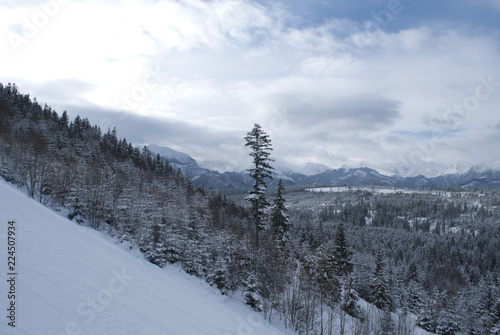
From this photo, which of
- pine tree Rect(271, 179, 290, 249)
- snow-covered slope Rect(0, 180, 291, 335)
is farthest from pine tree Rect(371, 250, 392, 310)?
snow-covered slope Rect(0, 180, 291, 335)

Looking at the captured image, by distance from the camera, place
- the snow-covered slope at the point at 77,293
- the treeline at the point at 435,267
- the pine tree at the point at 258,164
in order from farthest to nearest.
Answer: the treeline at the point at 435,267 < the pine tree at the point at 258,164 < the snow-covered slope at the point at 77,293

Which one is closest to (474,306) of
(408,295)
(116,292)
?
(408,295)

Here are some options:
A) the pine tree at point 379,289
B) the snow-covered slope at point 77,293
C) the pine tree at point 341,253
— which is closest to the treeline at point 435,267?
the pine tree at point 379,289

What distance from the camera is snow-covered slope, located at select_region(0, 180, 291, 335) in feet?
15.9

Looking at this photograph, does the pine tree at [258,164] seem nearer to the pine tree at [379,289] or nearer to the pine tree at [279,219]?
the pine tree at [279,219]

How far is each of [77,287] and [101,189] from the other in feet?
80.9

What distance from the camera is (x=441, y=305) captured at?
42.4 meters

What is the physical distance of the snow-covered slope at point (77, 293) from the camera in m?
4.84

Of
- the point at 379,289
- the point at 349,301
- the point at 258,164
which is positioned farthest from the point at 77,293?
the point at 379,289

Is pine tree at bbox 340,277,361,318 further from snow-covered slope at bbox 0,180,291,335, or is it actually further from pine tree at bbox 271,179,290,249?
snow-covered slope at bbox 0,180,291,335

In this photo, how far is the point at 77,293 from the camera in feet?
19.8

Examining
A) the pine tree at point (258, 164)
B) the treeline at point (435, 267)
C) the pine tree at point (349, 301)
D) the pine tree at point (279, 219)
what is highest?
the pine tree at point (258, 164)

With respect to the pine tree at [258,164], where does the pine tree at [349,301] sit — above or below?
below

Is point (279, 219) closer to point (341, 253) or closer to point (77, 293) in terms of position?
point (341, 253)
